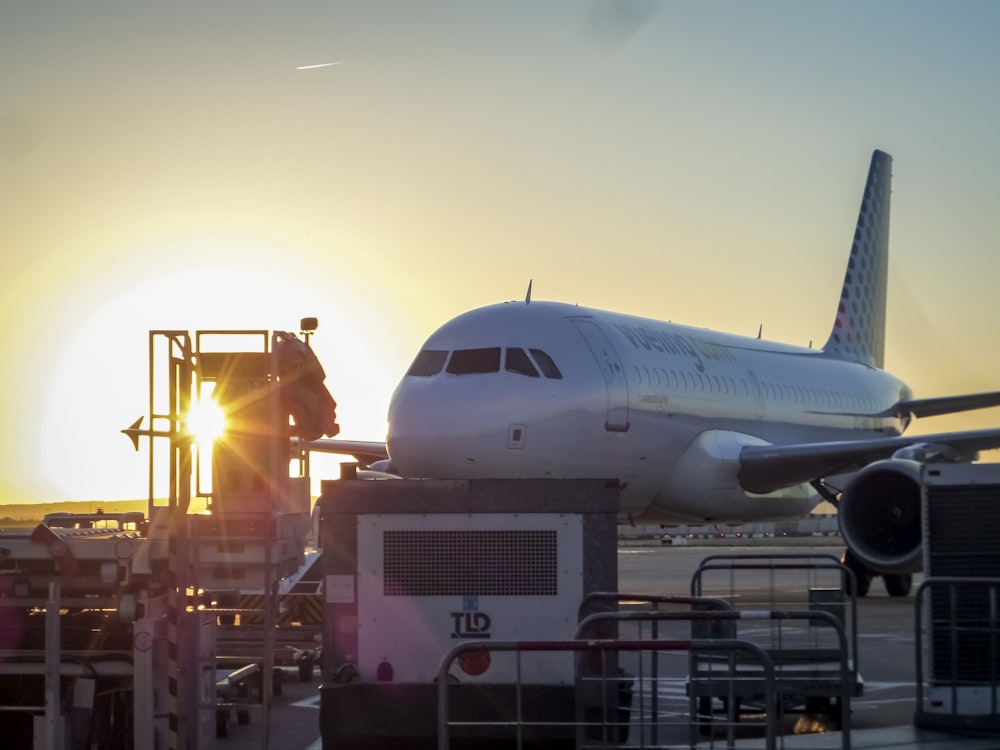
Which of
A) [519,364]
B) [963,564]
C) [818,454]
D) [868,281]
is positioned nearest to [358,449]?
[818,454]

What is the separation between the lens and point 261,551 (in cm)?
922

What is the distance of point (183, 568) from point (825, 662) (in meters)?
4.75

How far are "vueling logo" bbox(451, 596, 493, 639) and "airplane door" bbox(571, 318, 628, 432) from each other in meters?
10.1

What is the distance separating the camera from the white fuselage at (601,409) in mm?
16406

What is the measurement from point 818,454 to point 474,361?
263 inches

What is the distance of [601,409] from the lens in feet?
58.5

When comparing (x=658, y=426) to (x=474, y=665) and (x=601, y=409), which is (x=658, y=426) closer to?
(x=601, y=409)

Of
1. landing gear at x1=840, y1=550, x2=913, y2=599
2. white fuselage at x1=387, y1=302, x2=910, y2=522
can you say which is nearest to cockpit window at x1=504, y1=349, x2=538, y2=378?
white fuselage at x1=387, y1=302, x2=910, y2=522

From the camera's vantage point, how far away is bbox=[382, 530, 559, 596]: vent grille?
8008 mm

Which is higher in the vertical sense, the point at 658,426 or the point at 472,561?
the point at 658,426

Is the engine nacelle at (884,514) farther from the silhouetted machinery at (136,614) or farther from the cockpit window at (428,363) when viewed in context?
the silhouetted machinery at (136,614)

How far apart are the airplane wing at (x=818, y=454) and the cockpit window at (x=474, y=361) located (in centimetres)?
572

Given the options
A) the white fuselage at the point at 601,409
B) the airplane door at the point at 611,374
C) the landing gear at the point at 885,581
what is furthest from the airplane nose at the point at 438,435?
the landing gear at the point at 885,581

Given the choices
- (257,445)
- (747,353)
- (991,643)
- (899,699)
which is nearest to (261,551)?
(257,445)
